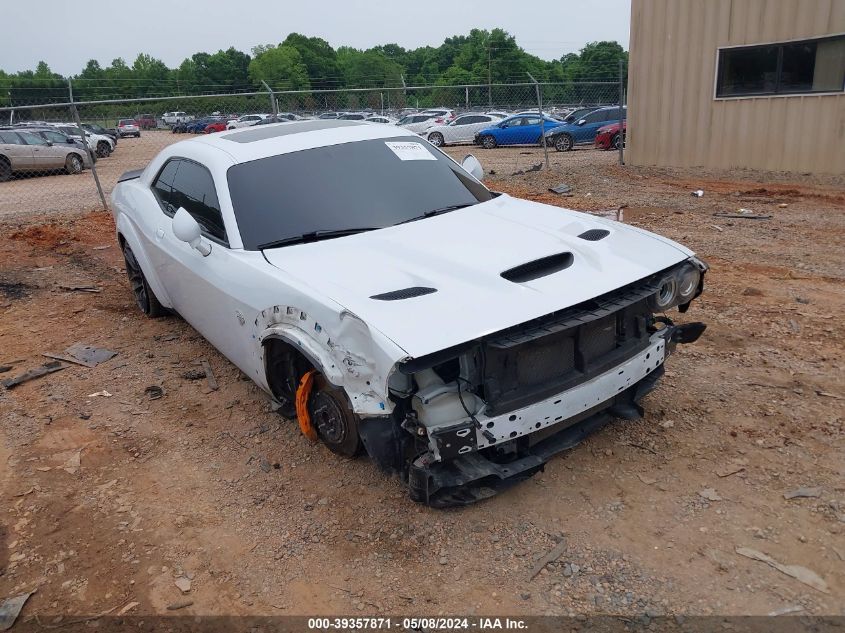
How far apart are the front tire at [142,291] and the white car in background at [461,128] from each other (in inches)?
797

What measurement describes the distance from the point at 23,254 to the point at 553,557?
845cm

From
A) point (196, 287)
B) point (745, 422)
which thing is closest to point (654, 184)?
point (745, 422)

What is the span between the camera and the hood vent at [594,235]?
3.54 meters

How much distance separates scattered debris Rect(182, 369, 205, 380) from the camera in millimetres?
4617

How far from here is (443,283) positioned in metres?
2.97

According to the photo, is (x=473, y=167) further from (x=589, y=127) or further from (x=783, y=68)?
(x=589, y=127)

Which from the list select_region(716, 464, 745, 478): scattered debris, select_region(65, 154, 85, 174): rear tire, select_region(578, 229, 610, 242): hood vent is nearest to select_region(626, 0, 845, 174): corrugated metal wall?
select_region(578, 229, 610, 242): hood vent

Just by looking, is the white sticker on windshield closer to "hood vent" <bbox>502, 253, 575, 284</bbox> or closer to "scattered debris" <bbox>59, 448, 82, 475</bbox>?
"hood vent" <bbox>502, 253, 575, 284</bbox>

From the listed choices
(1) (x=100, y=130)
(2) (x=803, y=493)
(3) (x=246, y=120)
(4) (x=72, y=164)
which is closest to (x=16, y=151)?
(4) (x=72, y=164)

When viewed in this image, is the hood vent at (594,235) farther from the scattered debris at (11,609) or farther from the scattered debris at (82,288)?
the scattered debris at (82,288)

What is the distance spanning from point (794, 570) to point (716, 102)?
11.8 meters

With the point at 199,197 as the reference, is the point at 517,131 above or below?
below

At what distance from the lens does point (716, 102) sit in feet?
40.6

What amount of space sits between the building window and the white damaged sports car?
9498 mm
